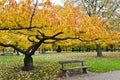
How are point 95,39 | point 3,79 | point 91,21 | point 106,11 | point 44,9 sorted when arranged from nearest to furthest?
point 44,9, point 3,79, point 91,21, point 95,39, point 106,11

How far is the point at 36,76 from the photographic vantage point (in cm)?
1362

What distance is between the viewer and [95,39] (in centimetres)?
1532

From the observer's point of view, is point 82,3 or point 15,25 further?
point 82,3

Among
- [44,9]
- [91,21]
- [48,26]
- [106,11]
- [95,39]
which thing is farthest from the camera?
[106,11]

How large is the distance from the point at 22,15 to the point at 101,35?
5239 mm

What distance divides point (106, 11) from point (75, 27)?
20553 mm

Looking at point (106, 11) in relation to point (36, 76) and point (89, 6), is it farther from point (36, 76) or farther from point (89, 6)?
point (36, 76)

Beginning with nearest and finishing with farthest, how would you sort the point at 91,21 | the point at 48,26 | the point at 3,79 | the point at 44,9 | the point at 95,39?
the point at 44,9 < the point at 48,26 < the point at 3,79 < the point at 91,21 < the point at 95,39

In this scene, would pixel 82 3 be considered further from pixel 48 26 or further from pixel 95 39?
pixel 48 26

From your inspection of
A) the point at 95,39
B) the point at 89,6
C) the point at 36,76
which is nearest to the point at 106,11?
the point at 89,6

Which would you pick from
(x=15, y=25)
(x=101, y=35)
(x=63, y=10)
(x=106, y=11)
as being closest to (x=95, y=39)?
(x=101, y=35)

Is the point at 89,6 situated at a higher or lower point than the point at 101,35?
higher

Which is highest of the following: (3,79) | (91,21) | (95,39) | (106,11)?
(106,11)

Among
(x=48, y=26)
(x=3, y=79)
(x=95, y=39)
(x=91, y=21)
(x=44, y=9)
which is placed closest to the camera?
(x=44, y=9)
